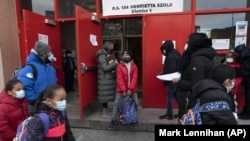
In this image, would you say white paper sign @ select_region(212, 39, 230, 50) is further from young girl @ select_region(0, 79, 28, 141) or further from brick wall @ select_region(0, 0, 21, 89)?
brick wall @ select_region(0, 0, 21, 89)

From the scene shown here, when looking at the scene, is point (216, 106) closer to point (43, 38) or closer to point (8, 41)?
point (43, 38)

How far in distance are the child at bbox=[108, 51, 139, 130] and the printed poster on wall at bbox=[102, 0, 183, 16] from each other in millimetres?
1295

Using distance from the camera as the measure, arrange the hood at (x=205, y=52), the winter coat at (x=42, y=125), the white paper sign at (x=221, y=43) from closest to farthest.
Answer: the winter coat at (x=42, y=125)
the hood at (x=205, y=52)
the white paper sign at (x=221, y=43)

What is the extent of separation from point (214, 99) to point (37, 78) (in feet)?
7.29

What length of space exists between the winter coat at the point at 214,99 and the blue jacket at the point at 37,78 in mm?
2061

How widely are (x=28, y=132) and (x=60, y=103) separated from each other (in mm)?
356

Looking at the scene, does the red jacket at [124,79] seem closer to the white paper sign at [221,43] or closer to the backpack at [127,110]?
the backpack at [127,110]

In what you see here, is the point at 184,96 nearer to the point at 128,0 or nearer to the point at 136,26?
the point at 128,0

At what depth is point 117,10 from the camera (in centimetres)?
505

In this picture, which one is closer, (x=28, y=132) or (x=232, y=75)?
(x=28, y=132)

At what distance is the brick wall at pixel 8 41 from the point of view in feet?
16.4

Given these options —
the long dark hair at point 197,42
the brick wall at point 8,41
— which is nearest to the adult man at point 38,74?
the long dark hair at point 197,42

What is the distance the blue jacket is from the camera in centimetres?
293

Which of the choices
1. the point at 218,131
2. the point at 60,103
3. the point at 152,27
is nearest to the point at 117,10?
the point at 152,27
